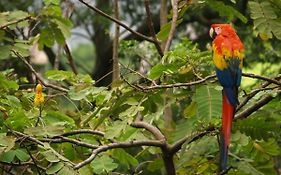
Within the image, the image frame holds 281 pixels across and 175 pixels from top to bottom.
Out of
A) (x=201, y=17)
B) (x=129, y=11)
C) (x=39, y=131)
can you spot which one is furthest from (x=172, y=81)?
(x=129, y=11)

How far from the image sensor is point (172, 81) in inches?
93.8

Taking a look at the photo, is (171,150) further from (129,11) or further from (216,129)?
(129,11)

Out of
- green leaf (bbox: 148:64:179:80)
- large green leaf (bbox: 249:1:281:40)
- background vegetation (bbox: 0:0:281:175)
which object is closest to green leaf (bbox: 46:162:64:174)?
background vegetation (bbox: 0:0:281:175)

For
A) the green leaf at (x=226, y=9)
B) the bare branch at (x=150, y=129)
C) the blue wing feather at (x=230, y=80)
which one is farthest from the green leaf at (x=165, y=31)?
the blue wing feather at (x=230, y=80)

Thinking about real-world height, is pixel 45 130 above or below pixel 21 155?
above

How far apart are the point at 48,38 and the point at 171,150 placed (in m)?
1.05

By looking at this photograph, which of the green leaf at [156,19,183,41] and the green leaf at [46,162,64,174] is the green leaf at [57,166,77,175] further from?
the green leaf at [156,19,183,41]

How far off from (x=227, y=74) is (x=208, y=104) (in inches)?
4.9

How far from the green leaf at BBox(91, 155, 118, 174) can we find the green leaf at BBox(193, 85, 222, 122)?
562 mm

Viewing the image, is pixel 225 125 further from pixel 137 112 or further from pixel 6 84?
pixel 6 84

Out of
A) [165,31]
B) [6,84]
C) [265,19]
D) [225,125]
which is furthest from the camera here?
[165,31]

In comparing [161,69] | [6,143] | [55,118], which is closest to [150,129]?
[55,118]

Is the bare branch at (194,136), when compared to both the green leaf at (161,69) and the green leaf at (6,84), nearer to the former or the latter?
the green leaf at (161,69)

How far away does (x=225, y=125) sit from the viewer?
2176mm
